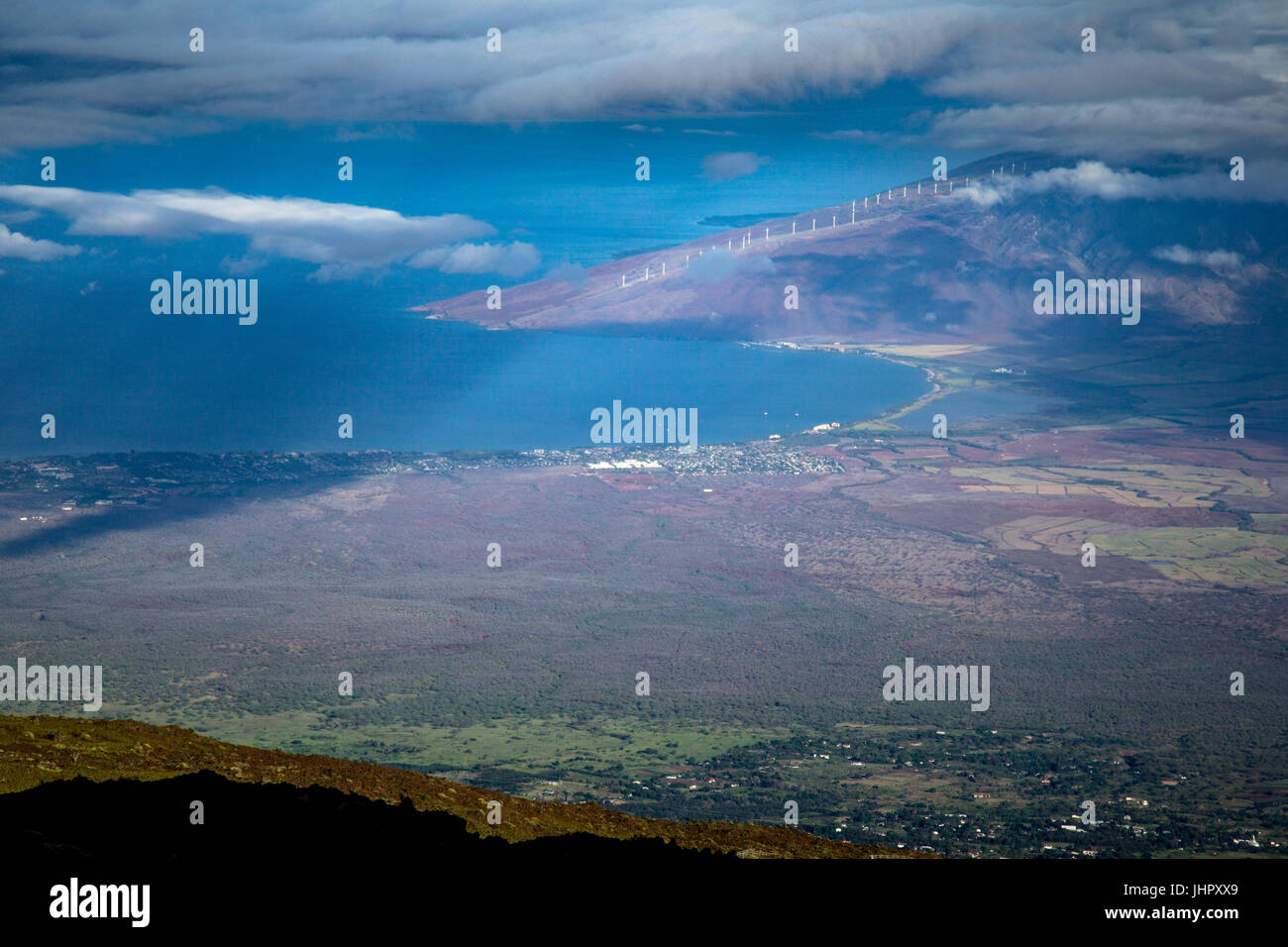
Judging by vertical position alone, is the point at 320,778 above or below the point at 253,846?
below

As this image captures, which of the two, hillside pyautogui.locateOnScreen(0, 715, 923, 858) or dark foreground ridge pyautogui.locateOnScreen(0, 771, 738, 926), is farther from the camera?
hillside pyautogui.locateOnScreen(0, 715, 923, 858)

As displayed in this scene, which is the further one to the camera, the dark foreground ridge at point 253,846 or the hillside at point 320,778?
the hillside at point 320,778

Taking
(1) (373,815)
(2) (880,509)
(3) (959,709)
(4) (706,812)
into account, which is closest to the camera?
(1) (373,815)

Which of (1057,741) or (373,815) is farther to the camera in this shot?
(1057,741)

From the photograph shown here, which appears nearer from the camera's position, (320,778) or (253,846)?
(253,846)

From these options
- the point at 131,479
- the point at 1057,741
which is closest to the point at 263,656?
the point at 1057,741
